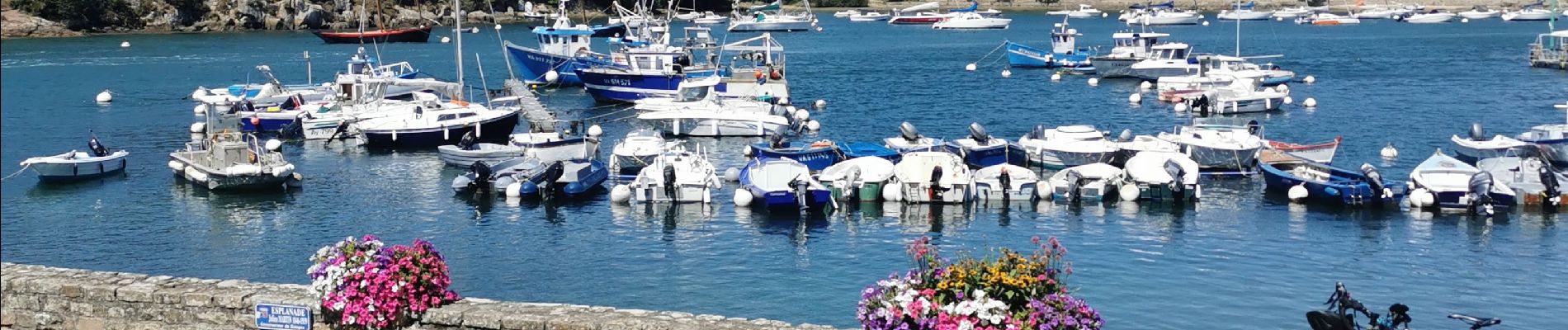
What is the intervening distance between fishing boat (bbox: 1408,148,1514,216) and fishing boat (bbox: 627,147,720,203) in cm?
1663

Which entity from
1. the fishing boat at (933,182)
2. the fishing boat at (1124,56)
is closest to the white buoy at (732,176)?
the fishing boat at (933,182)

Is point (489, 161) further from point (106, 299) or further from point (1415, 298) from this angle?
point (106, 299)

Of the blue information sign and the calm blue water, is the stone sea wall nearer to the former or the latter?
the blue information sign

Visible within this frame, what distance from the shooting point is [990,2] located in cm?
18775

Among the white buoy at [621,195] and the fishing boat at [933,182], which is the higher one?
the fishing boat at [933,182]

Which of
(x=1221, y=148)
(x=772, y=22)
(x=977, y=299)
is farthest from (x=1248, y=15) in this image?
(x=977, y=299)

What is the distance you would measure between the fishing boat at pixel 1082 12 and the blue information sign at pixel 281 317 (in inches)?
6214

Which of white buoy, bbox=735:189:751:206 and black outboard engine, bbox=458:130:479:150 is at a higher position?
black outboard engine, bbox=458:130:479:150

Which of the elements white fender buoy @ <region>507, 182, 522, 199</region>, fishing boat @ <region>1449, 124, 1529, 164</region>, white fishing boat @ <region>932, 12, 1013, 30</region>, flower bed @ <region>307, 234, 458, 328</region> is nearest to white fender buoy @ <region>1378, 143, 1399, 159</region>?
fishing boat @ <region>1449, 124, 1529, 164</region>

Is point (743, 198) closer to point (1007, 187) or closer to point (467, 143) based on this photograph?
point (1007, 187)

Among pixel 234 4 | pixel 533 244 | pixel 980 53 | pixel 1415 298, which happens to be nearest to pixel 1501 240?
pixel 1415 298

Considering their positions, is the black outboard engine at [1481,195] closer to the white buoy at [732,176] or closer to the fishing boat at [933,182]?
the fishing boat at [933,182]

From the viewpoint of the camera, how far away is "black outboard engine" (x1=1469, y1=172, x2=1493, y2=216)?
35.2m

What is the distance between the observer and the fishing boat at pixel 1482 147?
43312 mm
